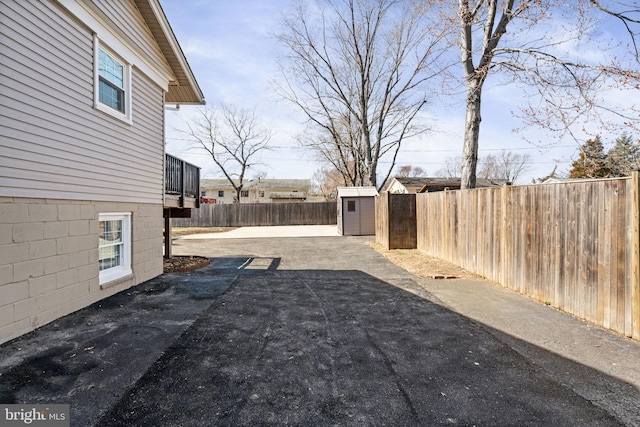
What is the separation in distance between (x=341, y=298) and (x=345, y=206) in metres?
12.3

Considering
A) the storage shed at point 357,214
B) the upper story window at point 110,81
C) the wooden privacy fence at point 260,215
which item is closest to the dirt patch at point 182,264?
the upper story window at point 110,81

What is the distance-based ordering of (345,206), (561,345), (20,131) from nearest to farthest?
(561,345)
(20,131)
(345,206)

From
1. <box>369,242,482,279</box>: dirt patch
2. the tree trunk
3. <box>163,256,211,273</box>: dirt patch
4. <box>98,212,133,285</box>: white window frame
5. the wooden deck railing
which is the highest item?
the tree trunk

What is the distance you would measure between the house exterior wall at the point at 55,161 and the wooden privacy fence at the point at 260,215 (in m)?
20.8

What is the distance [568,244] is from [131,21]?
8420 mm

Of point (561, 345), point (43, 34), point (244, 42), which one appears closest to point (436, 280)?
point (561, 345)

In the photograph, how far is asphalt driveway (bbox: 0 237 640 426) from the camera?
7.50 ft

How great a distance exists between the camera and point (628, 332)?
3535 mm

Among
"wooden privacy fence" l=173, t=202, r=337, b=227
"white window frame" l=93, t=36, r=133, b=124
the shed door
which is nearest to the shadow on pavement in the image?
"white window frame" l=93, t=36, r=133, b=124

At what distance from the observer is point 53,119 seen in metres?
Result: 4.25

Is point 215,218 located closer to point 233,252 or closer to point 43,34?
point 233,252

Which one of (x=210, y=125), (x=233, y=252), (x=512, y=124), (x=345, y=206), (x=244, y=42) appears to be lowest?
(x=233, y=252)

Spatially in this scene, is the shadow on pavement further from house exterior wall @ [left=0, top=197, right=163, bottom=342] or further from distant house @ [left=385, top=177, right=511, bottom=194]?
distant house @ [left=385, top=177, right=511, bottom=194]

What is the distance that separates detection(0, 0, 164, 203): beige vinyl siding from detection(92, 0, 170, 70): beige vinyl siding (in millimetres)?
703
